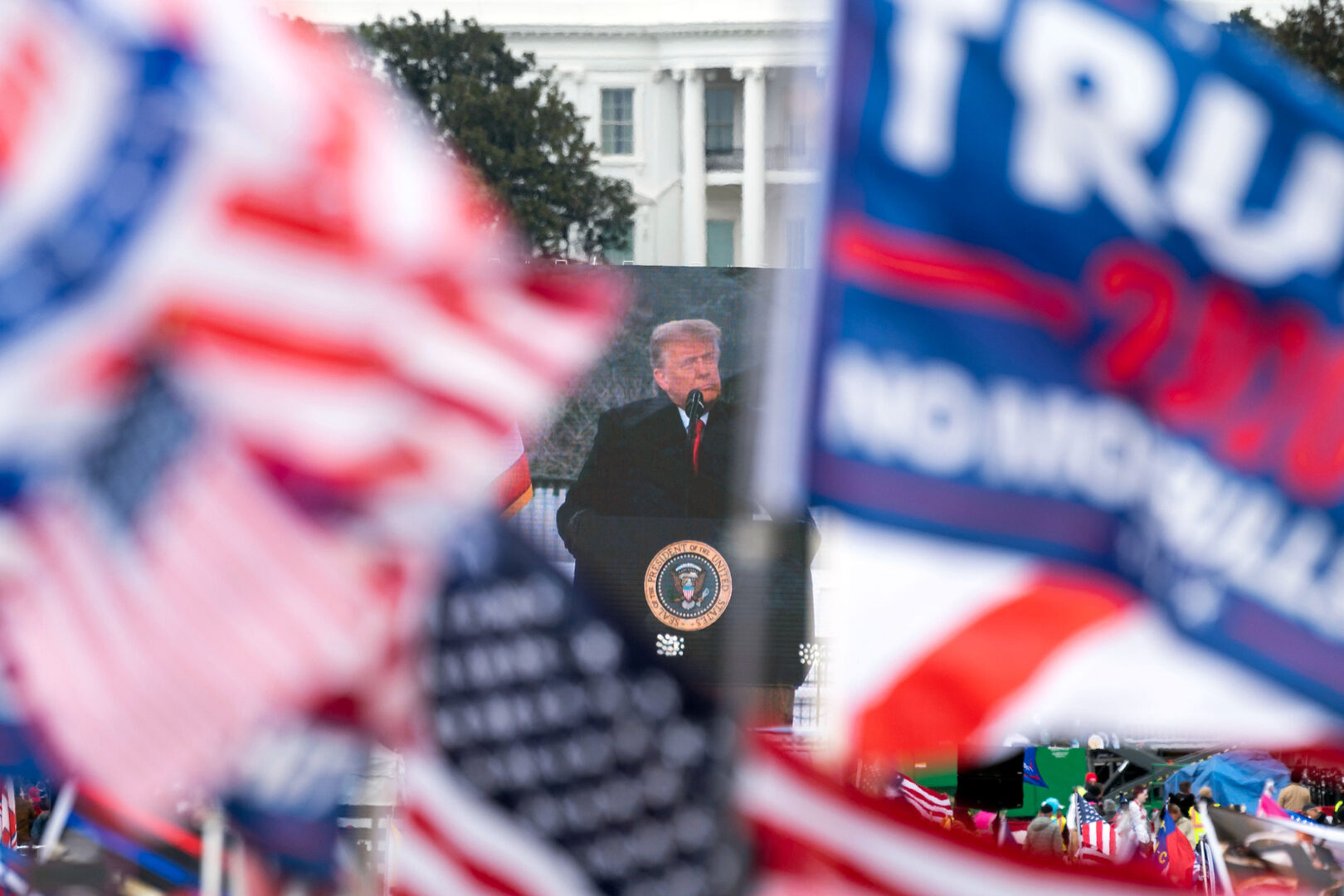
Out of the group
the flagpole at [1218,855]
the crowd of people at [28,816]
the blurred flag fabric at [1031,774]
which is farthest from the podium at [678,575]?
the flagpole at [1218,855]

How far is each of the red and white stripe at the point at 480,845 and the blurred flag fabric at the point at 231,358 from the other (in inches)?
9.1

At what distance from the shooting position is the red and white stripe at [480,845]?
11.1ft

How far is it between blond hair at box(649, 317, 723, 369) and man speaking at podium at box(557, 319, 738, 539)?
0.11m

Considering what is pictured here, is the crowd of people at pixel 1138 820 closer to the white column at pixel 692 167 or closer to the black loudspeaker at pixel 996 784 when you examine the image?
the black loudspeaker at pixel 996 784

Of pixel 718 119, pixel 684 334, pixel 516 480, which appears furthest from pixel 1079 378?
pixel 718 119

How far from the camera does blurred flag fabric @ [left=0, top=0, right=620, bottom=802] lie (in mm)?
2932

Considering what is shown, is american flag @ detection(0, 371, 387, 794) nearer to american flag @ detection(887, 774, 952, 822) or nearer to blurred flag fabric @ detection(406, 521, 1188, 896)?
blurred flag fabric @ detection(406, 521, 1188, 896)

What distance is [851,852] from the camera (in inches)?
132

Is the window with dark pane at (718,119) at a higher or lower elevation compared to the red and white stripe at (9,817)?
higher

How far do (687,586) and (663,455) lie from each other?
145 cm

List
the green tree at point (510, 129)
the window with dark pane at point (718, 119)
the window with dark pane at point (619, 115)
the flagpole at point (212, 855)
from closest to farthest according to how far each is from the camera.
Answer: the flagpole at point (212, 855)
the green tree at point (510, 129)
the window with dark pane at point (619, 115)
the window with dark pane at point (718, 119)

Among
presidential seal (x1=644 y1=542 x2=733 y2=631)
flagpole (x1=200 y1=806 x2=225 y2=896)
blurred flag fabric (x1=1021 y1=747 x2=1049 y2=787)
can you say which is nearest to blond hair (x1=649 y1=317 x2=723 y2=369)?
presidential seal (x1=644 y1=542 x2=733 y2=631)

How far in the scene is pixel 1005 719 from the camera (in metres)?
3.08

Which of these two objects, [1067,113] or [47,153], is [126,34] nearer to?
[47,153]
